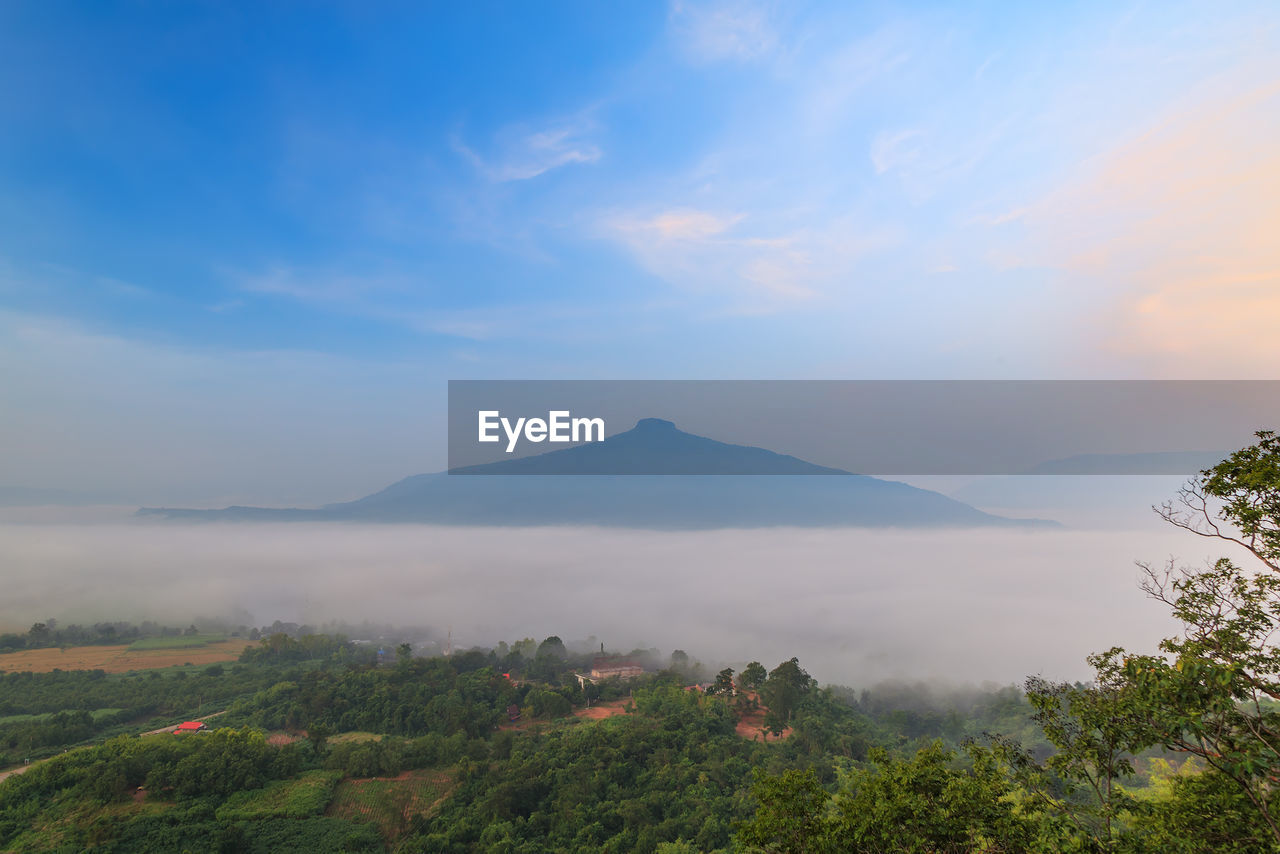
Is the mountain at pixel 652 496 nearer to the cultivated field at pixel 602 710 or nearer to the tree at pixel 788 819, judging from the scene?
the cultivated field at pixel 602 710

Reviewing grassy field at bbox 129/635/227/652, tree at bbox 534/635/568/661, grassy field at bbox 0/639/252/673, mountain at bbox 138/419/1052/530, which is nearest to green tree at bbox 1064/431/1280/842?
tree at bbox 534/635/568/661

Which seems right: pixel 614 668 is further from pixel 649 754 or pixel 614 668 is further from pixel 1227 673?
pixel 1227 673

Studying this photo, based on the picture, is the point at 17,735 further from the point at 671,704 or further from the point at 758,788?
the point at 758,788

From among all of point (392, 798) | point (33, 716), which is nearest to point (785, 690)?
point (392, 798)

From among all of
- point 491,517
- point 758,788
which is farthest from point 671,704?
point 491,517

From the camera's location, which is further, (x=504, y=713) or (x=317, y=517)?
(x=317, y=517)

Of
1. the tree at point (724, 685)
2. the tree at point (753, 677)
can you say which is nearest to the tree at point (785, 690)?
the tree at point (753, 677)
